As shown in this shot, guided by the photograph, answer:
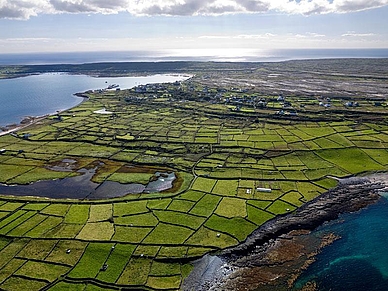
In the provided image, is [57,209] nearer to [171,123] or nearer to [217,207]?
[217,207]

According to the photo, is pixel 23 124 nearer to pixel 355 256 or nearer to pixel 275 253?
pixel 275 253

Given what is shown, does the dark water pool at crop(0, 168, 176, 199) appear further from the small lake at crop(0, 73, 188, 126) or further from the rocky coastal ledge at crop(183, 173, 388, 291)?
the small lake at crop(0, 73, 188, 126)

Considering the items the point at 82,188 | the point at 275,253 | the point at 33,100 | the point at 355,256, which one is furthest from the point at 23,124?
the point at 355,256

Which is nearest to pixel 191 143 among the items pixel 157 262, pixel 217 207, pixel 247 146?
pixel 247 146

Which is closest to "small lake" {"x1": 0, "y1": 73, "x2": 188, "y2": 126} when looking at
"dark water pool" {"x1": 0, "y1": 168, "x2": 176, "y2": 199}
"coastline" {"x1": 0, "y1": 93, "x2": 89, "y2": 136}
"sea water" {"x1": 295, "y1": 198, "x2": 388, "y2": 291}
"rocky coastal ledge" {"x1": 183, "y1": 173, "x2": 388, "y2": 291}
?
"coastline" {"x1": 0, "y1": 93, "x2": 89, "y2": 136}

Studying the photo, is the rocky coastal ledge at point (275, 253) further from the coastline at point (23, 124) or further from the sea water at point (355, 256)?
the coastline at point (23, 124)

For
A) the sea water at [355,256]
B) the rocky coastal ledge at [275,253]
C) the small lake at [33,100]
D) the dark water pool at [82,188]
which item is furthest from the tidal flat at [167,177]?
the small lake at [33,100]
